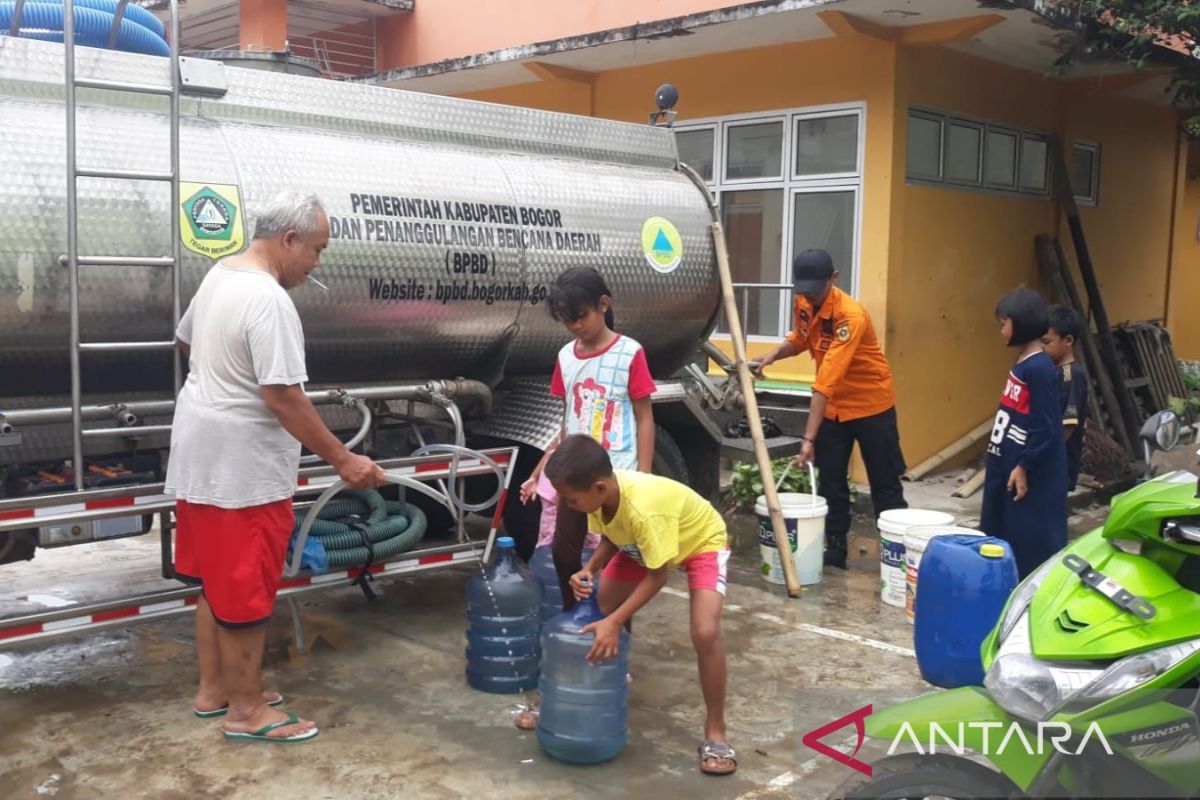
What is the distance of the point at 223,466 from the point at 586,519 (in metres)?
1.23

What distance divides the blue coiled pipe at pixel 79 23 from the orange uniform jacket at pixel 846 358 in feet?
11.9

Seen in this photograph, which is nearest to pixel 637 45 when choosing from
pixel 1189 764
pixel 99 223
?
pixel 99 223

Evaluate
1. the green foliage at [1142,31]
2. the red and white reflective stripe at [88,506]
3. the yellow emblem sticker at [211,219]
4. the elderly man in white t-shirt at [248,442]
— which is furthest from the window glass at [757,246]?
the red and white reflective stripe at [88,506]

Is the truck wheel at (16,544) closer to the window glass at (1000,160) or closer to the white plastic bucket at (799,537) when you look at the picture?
the white plastic bucket at (799,537)

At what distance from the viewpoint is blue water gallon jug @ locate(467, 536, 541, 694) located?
426 centimetres

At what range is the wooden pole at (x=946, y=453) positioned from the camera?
859cm

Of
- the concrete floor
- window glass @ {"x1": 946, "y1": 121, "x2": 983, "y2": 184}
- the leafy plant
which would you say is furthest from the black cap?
window glass @ {"x1": 946, "y1": 121, "x2": 983, "y2": 184}

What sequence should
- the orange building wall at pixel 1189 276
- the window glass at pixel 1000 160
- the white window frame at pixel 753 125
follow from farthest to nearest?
the orange building wall at pixel 1189 276
the window glass at pixel 1000 160
the white window frame at pixel 753 125

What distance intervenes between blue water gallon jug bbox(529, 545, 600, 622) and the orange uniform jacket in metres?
2.02

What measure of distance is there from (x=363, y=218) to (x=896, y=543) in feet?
9.97

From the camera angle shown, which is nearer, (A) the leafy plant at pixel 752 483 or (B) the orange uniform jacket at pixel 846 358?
(B) the orange uniform jacket at pixel 846 358

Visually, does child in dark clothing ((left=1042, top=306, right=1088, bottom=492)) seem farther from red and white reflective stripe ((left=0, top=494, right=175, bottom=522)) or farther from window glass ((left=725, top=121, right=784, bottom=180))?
red and white reflective stripe ((left=0, top=494, right=175, bottom=522))

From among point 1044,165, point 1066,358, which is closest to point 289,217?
point 1066,358

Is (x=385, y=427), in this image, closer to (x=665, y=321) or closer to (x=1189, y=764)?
(x=665, y=321)
